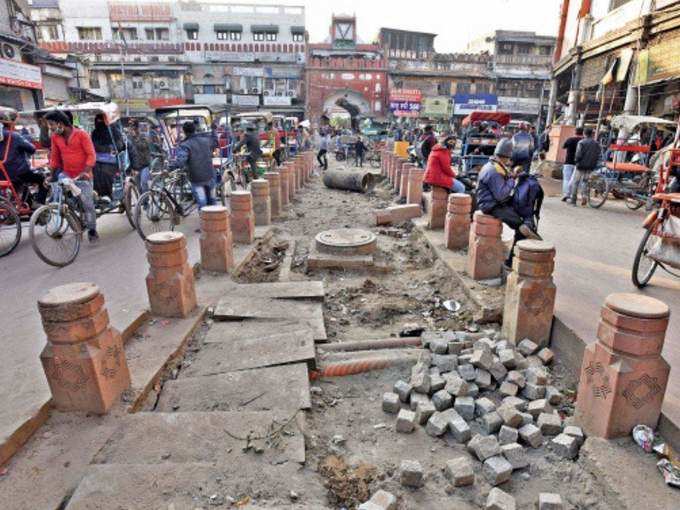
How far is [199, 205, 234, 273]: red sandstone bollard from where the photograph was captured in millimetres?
5461

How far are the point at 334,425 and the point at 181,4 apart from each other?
4697 cm

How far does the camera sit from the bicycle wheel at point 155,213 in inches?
271

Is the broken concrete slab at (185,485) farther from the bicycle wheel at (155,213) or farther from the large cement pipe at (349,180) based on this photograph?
the large cement pipe at (349,180)

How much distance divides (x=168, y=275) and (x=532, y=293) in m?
3.30

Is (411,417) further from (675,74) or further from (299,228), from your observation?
(675,74)

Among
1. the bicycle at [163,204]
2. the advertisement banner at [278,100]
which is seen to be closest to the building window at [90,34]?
the advertisement banner at [278,100]

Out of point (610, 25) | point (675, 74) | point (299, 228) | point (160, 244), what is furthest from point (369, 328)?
point (610, 25)

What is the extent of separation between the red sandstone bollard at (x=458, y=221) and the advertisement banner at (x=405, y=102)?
33876 mm

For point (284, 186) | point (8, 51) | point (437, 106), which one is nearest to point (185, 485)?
point (284, 186)

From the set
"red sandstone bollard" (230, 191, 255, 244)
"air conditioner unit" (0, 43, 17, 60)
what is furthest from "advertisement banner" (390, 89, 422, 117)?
"red sandstone bollard" (230, 191, 255, 244)

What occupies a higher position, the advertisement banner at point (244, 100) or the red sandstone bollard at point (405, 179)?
the advertisement banner at point (244, 100)

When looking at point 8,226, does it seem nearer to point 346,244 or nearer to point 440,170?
point 346,244

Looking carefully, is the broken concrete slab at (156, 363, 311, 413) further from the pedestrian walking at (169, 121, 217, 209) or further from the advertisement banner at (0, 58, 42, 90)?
the advertisement banner at (0, 58, 42, 90)

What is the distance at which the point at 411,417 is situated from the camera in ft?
10.4
